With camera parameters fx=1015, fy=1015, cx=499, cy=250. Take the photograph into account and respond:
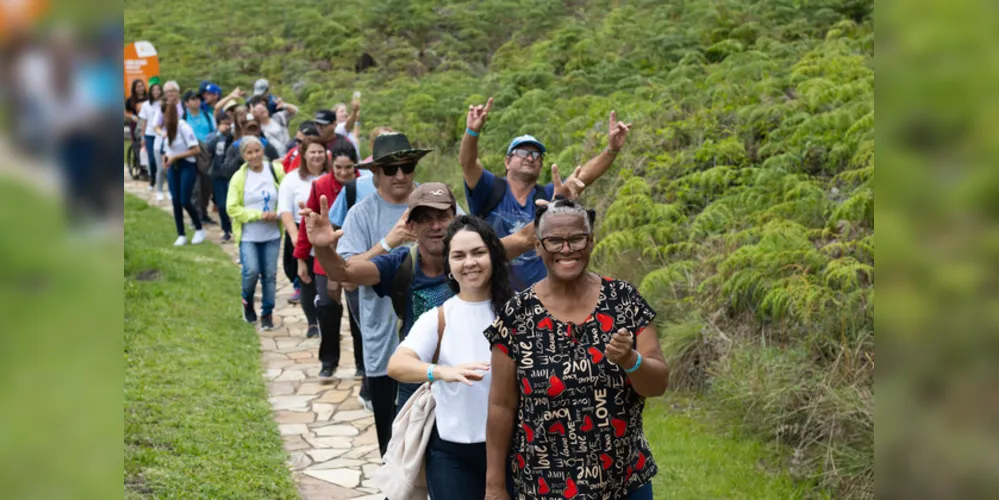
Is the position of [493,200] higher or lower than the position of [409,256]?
higher

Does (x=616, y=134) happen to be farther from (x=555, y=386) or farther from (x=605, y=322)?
(x=555, y=386)

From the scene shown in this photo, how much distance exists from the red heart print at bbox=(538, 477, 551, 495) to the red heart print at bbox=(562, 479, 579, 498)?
0.21ft

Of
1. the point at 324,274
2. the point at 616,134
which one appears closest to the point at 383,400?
the point at 616,134

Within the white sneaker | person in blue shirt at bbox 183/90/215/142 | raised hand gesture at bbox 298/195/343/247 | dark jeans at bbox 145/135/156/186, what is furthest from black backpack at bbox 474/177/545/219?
dark jeans at bbox 145/135/156/186

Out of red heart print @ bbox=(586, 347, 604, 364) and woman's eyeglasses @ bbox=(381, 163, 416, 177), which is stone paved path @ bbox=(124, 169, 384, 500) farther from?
red heart print @ bbox=(586, 347, 604, 364)

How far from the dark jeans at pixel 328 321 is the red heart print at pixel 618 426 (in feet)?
15.8

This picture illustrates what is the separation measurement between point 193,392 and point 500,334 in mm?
5185

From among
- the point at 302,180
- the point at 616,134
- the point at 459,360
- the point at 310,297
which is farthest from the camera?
the point at 310,297

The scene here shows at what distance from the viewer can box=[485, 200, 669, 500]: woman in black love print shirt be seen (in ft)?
10.7

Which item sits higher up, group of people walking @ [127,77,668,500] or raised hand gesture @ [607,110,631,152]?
raised hand gesture @ [607,110,631,152]

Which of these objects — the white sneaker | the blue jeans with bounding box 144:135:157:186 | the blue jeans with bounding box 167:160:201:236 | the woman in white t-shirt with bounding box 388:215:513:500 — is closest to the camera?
the woman in white t-shirt with bounding box 388:215:513:500

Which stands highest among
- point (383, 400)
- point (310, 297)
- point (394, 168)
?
point (394, 168)

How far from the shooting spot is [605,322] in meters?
3.35

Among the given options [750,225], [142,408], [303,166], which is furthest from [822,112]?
[142,408]
